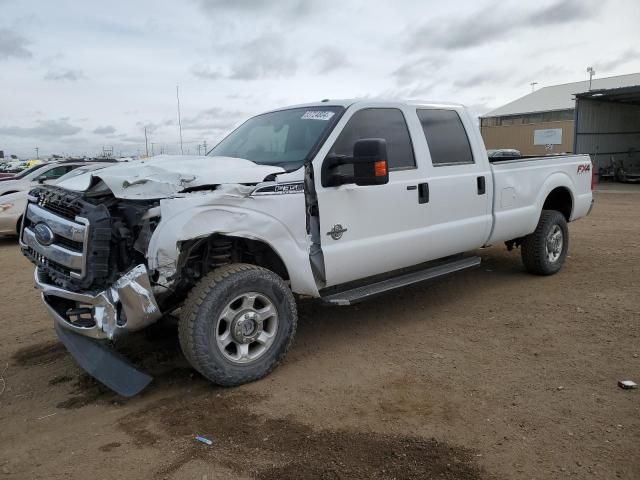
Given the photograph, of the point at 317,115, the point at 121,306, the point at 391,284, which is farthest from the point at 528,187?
the point at 121,306

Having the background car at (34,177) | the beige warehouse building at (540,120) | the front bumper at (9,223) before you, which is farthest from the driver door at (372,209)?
the beige warehouse building at (540,120)

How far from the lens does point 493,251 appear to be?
830 cm

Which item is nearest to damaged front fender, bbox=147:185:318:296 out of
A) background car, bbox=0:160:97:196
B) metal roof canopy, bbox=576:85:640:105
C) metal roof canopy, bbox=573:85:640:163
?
background car, bbox=0:160:97:196

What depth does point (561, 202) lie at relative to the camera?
6.98m

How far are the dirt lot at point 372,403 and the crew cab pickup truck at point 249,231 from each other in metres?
0.32

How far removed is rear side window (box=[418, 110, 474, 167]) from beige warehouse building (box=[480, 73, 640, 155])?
2782 cm

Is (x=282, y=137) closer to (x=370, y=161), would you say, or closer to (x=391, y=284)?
(x=370, y=161)

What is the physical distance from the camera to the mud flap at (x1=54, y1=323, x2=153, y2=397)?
11.6 ft

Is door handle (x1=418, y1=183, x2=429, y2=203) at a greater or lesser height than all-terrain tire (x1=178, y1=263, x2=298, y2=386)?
greater

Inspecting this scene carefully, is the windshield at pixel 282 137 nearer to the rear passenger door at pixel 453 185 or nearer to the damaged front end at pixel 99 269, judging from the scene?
the rear passenger door at pixel 453 185

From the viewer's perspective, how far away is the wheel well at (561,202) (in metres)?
6.85

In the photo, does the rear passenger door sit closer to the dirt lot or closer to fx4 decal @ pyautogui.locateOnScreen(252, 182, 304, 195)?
the dirt lot

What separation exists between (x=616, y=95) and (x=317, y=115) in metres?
21.5

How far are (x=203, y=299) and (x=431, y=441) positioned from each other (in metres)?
1.63
